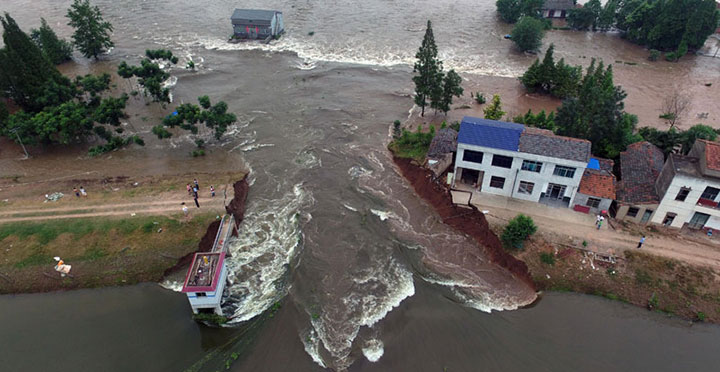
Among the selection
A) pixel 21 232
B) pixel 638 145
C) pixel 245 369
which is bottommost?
pixel 245 369

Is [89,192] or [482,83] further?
[482,83]

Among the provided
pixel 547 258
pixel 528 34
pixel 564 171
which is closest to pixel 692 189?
pixel 564 171

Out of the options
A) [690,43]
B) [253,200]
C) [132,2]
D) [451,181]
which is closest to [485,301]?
[451,181]

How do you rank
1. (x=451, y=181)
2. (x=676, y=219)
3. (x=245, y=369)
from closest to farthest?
(x=245, y=369) → (x=676, y=219) → (x=451, y=181)

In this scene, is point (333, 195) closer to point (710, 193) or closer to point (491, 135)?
point (491, 135)

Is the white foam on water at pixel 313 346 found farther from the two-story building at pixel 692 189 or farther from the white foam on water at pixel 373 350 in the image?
Result: the two-story building at pixel 692 189

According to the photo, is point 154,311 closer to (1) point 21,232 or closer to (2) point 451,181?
(1) point 21,232
